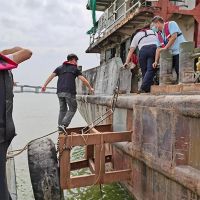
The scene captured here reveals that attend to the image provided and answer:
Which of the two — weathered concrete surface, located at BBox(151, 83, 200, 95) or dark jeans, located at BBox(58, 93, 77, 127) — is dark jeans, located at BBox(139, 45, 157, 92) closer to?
weathered concrete surface, located at BBox(151, 83, 200, 95)

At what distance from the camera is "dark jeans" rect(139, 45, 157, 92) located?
23.4ft

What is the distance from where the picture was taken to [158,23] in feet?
21.7

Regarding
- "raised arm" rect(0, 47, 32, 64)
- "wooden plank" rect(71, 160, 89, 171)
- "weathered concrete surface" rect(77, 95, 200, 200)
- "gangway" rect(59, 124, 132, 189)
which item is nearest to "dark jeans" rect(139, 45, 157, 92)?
"weathered concrete surface" rect(77, 95, 200, 200)

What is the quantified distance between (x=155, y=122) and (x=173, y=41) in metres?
1.84

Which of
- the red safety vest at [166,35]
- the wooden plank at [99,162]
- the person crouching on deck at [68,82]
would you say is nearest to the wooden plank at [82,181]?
the wooden plank at [99,162]

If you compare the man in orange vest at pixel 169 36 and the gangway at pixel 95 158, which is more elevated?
the man in orange vest at pixel 169 36

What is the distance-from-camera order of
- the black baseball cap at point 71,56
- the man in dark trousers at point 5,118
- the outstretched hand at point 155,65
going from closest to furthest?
1. the man in dark trousers at point 5,118
2. the outstretched hand at point 155,65
3. the black baseball cap at point 71,56

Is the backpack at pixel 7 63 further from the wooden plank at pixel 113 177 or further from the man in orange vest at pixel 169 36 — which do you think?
the man in orange vest at pixel 169 36

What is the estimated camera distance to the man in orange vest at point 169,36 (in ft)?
21.0

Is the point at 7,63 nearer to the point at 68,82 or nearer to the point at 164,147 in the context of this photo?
the point at 164,147

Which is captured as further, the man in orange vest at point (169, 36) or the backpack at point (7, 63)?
the man in orange vest at point (169, 36)

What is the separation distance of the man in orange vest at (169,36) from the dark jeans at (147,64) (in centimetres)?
27

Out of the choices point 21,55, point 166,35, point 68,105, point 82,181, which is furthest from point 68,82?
point 21,55

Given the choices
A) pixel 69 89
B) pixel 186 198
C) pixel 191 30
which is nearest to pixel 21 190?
pixel 69 89
